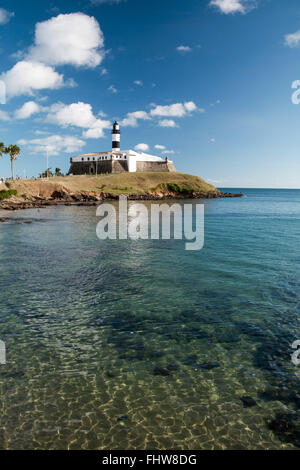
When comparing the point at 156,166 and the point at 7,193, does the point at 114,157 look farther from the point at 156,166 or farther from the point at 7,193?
the point at 7,193

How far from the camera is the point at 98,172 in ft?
493

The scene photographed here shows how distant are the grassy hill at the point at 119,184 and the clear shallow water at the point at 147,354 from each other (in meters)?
82.7

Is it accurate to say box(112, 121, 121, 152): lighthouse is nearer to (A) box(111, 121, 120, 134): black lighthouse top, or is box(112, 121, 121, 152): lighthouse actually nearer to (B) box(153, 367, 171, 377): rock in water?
(A) box(111, 121, 120, 134): black lighthouse top

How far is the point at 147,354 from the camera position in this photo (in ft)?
39.6

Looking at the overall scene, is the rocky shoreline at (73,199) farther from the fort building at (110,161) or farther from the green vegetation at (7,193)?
the fort building at (110,161)

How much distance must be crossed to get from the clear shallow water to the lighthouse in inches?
5356

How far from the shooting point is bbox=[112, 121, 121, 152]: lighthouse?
152 meters

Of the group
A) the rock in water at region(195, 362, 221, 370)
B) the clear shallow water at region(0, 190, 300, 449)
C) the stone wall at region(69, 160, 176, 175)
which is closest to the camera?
the clear shallow water at region(0, 190, 300, 449)

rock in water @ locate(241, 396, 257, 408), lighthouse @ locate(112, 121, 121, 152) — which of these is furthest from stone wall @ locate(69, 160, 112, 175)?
rock in water @ locate(241, 396, 257, 408)

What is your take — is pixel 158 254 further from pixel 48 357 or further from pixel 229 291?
pixel 48 357

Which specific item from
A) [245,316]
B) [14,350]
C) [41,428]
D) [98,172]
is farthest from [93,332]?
[98,172]

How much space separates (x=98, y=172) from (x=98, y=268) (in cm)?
13209

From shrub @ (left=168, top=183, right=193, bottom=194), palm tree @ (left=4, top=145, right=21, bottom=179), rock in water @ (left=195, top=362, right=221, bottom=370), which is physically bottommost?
rock in water @ (left=195, top=362, right=221, bottom=370)

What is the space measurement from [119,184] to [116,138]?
133ft
